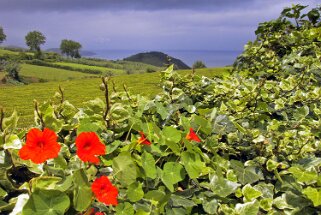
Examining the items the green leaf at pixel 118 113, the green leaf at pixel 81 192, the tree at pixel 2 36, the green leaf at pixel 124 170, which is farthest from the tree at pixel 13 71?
the tree at pixel 2 36

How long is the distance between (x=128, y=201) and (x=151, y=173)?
7.2 inches

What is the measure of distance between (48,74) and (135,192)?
5959cm

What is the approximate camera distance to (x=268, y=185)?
2.23 meters

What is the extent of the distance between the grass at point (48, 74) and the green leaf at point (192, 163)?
53731 mm

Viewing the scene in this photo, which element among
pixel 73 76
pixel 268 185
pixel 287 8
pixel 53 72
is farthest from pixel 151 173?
pixel 53 72

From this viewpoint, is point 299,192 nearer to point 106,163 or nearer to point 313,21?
point 106,163

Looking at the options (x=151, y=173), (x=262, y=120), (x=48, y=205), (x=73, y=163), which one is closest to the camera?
(x=48, y=205)

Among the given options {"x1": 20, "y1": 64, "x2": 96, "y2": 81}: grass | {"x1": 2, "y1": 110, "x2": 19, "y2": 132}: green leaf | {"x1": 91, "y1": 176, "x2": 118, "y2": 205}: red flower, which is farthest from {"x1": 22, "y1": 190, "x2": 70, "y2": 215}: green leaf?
{"x1": 20, "y1": 64, "x2": 96, "y2": 81}: grass

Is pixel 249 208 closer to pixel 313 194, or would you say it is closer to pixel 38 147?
pixel 313 194

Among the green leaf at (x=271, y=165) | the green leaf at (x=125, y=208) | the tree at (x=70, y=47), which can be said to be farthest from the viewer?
the tree at (x=70, y=47)

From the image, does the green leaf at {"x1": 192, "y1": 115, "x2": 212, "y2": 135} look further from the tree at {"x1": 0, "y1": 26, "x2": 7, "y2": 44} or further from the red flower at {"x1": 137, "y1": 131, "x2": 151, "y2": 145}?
the tree at {"x1": 0, "y1": 26, "x2": 7, "y2": 44}

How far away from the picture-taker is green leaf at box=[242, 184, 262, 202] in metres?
2.08

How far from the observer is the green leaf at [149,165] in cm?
190

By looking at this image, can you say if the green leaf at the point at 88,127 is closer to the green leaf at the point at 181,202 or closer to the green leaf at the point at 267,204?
the green leaf at the point at 181,202
